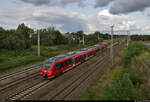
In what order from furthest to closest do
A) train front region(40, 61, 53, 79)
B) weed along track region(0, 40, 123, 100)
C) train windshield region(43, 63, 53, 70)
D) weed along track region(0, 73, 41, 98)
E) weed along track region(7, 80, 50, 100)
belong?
1. train windshield region(43, 63, 53, 70)
2. train front region(40, 61, 53, 79)
3. weed along track region(0, 73, 41, 98)
4. weed along track region(0, 40, 123, 100)
5. weed along track region(7, 80, 50, 100)

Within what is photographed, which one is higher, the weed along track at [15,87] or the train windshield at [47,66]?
the train windshield at [47,66]

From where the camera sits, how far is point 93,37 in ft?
298

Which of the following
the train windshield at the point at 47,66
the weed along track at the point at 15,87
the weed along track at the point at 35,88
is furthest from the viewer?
the train windshield at the point at 47,66

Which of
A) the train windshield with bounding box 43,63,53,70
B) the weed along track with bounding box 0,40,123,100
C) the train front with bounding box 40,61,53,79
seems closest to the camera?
the weed along track with bounding box 0,40,123,100

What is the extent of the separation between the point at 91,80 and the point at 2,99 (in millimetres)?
12376

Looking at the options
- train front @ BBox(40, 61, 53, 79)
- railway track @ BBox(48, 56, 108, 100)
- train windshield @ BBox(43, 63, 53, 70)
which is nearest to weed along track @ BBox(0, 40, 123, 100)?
railway track @ BBox(48, 56, 108, 100)

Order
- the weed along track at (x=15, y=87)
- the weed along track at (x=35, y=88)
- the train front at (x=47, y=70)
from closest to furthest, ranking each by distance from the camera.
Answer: the weed along track at (x=35, y=88) → the weed along track at (x=15, y=87) → the train front at (x=47, y=70)

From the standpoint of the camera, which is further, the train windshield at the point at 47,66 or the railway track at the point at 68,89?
the train windshield at the point at 47,66

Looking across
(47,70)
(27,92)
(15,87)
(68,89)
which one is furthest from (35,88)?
(68,89)

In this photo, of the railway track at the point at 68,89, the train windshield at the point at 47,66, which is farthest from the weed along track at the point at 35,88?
the train windshield at the point at 47,66

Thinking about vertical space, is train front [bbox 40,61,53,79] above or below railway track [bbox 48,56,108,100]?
above

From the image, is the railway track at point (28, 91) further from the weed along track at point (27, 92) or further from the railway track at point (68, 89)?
the railway track at point (68, 89)

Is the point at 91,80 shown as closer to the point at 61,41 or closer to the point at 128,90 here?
the point at 128,90

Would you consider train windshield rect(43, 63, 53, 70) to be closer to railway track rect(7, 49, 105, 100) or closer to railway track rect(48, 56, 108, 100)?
railway track rect(7, 49, 105, 100)
